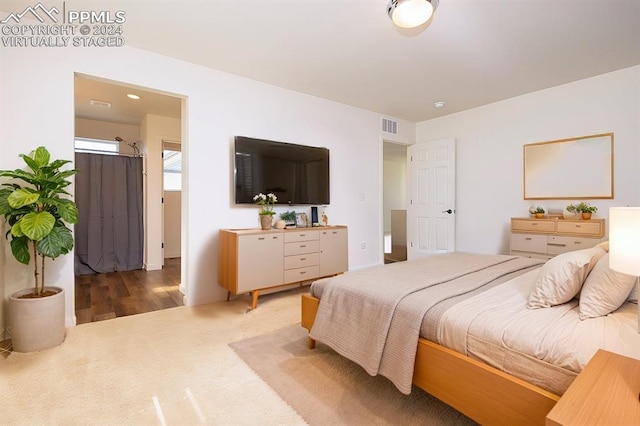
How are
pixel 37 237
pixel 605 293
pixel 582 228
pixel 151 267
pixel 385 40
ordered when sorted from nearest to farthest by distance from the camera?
pixel 605 293 → pixel 37 237 → pixel 385 40 → pixel 582 228 → pixel 151 267

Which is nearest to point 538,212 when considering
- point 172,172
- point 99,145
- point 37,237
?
point 37,237

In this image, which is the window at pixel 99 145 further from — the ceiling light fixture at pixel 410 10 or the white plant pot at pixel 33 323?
the ceiling light fixture at pixel 410 10

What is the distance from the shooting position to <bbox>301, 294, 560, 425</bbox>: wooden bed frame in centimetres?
110

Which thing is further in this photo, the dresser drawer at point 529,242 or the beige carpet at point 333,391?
the dresser drawer at point 529,242

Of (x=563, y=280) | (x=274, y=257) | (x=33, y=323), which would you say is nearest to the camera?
(x=563, y=280)

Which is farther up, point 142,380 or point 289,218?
point 289,218

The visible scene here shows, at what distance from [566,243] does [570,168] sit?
1.01 meters

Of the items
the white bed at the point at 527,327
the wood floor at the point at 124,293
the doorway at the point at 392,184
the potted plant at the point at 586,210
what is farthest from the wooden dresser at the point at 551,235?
the wood floor at the point at 124,293

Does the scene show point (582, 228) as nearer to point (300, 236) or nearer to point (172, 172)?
point (300, 236)

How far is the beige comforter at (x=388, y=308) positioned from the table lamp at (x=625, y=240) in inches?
28.0

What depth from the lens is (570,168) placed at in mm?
3764

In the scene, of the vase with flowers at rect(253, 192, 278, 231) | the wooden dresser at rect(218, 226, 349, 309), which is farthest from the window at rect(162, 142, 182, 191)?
the wooden dresser at rect(218, 226, 349, 309)

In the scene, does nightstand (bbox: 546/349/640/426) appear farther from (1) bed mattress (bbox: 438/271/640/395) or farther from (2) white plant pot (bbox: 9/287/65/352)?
(2) white plant pot (bbox: 9/287/65/352)

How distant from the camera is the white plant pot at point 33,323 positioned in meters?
2.08
